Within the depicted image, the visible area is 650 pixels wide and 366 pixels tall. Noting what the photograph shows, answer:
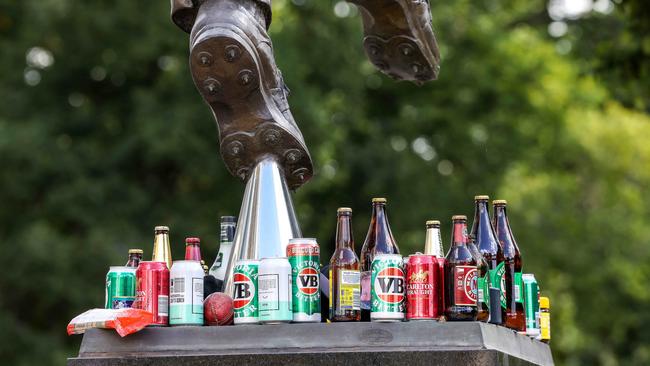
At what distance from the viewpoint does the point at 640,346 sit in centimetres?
2266

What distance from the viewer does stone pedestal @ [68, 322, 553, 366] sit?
427cm

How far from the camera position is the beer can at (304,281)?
445cm

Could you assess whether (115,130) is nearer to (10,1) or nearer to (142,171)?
(142,171)

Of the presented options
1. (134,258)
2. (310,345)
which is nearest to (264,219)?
(134,258)

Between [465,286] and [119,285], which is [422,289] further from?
[119,285]

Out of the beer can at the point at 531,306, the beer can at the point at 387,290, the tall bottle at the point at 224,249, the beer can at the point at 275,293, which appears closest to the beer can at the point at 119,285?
the tall bottle at the point at 224,249

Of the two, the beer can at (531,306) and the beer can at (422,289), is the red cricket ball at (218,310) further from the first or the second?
the beer can at (531,306)

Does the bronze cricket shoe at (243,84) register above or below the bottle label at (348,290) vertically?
above

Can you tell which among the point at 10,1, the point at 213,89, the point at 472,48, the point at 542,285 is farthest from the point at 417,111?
the point at 213,89

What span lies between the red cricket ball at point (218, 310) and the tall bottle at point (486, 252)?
0.85 meters

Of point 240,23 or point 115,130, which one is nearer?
point 240,23

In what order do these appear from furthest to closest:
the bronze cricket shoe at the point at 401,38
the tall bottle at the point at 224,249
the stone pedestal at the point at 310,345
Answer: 1. the bronze cricket shoe at the point at 401,38
2. the tall bottle at the point at 224,249
3. the stone pedestal at the point at 310,345

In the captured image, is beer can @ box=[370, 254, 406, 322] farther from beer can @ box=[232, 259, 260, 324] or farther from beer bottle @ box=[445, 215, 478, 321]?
beer can @ box=[232, 259, 260, 324]

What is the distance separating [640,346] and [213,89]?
18.8 m
